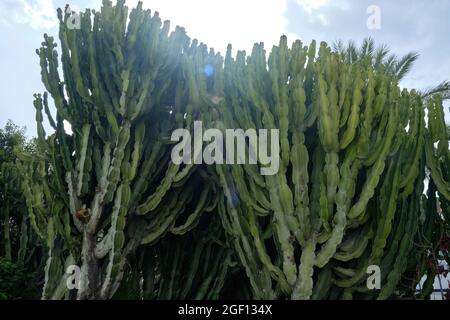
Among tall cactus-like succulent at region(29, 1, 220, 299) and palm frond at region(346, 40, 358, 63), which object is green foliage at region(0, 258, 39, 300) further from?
palm frond at region(346, 40, 358, 63)

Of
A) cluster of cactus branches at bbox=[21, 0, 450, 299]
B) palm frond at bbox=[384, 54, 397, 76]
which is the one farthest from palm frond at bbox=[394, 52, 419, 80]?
cluster of cactus branches at bbox=[21, 0, 450, 299]

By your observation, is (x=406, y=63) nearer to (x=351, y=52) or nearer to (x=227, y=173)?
(x=351, y=52)

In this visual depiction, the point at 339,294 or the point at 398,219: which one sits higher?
the point at 398,219

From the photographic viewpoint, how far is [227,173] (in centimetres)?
492

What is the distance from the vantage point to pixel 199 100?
5.26 metres

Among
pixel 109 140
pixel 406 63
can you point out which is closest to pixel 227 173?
pixel 109 140

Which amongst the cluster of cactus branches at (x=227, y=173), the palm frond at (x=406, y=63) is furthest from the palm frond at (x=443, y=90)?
the cluster of cactus branches at (x=227, y=173)

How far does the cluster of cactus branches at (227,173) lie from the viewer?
411 cm

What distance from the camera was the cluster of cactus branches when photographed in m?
4.11

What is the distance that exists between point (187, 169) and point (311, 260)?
1907 mm

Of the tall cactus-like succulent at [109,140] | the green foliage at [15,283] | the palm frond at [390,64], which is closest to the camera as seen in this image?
the tall cactus-like succulent at [109,140]

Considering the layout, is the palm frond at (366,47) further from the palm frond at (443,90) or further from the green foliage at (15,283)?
the green foliage at (15,283)

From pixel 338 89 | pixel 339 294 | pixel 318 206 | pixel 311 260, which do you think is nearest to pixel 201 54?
pixel 338 89
